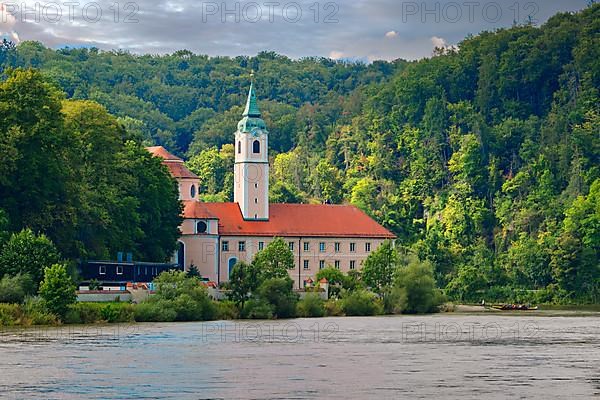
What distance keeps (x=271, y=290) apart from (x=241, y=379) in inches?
1735

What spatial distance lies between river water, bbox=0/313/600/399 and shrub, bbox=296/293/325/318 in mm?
15076

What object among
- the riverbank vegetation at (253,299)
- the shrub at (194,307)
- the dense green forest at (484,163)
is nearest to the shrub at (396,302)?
the riverbank vegetation at (253,299)

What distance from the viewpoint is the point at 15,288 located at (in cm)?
8106

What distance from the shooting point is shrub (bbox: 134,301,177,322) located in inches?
3465

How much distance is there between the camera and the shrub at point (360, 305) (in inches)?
4203

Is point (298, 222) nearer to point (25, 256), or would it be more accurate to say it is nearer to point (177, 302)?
point (177, 302)

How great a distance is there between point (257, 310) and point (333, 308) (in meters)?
11.2

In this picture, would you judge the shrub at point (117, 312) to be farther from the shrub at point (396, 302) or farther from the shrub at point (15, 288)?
the shrub at point (396, 302)

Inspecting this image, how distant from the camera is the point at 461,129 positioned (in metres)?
178

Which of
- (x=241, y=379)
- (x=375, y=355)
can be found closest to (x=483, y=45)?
(x=375, y=355)

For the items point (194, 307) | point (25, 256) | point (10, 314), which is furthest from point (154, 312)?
point (10, 314)

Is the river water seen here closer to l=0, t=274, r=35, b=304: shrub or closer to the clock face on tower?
l=0, t=274, r=35, b=304: shrub

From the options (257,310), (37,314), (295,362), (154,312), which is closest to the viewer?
(295,362)

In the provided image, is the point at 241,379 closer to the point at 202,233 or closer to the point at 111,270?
the point at 111,270
